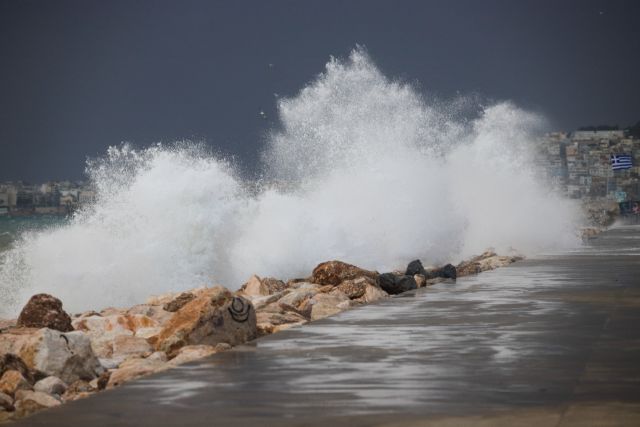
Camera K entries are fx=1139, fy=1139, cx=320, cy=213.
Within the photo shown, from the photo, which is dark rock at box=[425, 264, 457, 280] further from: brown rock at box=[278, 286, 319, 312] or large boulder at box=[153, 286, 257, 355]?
large boulder at box=[153, 286, 257, 355]

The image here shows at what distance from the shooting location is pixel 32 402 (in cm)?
699

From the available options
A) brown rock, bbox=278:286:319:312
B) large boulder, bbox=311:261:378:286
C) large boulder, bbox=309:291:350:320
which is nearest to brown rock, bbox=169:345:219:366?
large boulder, bbox=309:291:350:320

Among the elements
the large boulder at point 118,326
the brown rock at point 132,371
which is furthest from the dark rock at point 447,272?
the brown rock at point 132,371

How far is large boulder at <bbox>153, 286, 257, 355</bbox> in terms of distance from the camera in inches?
358

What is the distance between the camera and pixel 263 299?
14.1 meters

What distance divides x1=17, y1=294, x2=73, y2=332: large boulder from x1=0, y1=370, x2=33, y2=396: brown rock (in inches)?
163

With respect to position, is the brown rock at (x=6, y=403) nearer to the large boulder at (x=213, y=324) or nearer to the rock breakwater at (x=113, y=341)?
the rock breakwater at (x=113, y=341)

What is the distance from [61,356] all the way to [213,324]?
1390 millimetres

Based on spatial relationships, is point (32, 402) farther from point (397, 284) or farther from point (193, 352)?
point (397, 284)

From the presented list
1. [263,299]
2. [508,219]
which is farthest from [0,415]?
[508,219]

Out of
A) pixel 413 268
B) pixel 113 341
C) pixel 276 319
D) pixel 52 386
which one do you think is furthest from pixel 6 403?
pixel 413 268

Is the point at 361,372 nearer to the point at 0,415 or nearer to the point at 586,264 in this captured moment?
the point at 0,415

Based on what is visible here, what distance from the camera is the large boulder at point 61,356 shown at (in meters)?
8.19

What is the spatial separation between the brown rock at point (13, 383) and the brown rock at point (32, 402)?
1.02 ft
